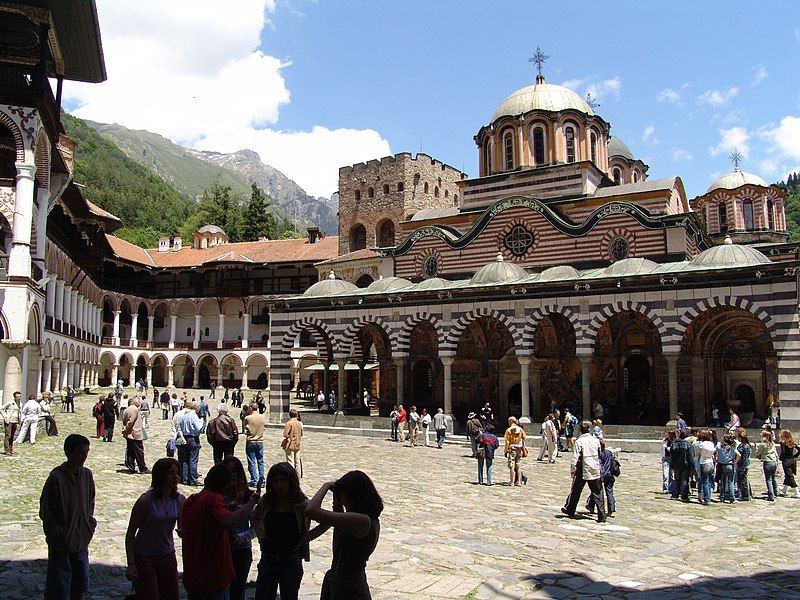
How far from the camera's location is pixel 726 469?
490 inches

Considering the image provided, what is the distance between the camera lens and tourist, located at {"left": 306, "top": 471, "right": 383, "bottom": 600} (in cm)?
405

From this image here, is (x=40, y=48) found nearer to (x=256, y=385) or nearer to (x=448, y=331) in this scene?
(x=448, y=331)

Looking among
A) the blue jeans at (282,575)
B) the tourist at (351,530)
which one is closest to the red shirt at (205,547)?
the blue jeans at (282,575)

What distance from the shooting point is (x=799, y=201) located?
70.7 meters

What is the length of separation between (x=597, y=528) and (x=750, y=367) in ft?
58.8

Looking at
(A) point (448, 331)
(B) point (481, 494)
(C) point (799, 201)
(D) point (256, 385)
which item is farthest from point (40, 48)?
(C) point (799, 201)

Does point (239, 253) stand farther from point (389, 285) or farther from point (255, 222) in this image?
point (389, 285)

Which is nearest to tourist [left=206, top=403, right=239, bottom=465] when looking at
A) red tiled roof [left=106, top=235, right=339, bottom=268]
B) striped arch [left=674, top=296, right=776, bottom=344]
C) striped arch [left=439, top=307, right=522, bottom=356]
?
striped arch [left=439, top=307, right=522, bottom=356]

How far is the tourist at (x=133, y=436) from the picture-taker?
1268 centimetres

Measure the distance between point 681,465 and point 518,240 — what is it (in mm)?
17167

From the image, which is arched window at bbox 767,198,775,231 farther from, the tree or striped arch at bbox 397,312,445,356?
the tree

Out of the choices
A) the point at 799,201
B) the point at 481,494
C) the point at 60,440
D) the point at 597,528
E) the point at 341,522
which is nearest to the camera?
the point at 341,522

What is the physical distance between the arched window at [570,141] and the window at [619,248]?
18.3ft

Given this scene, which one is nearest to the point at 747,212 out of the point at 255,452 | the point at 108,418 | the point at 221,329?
the point at 108,418
